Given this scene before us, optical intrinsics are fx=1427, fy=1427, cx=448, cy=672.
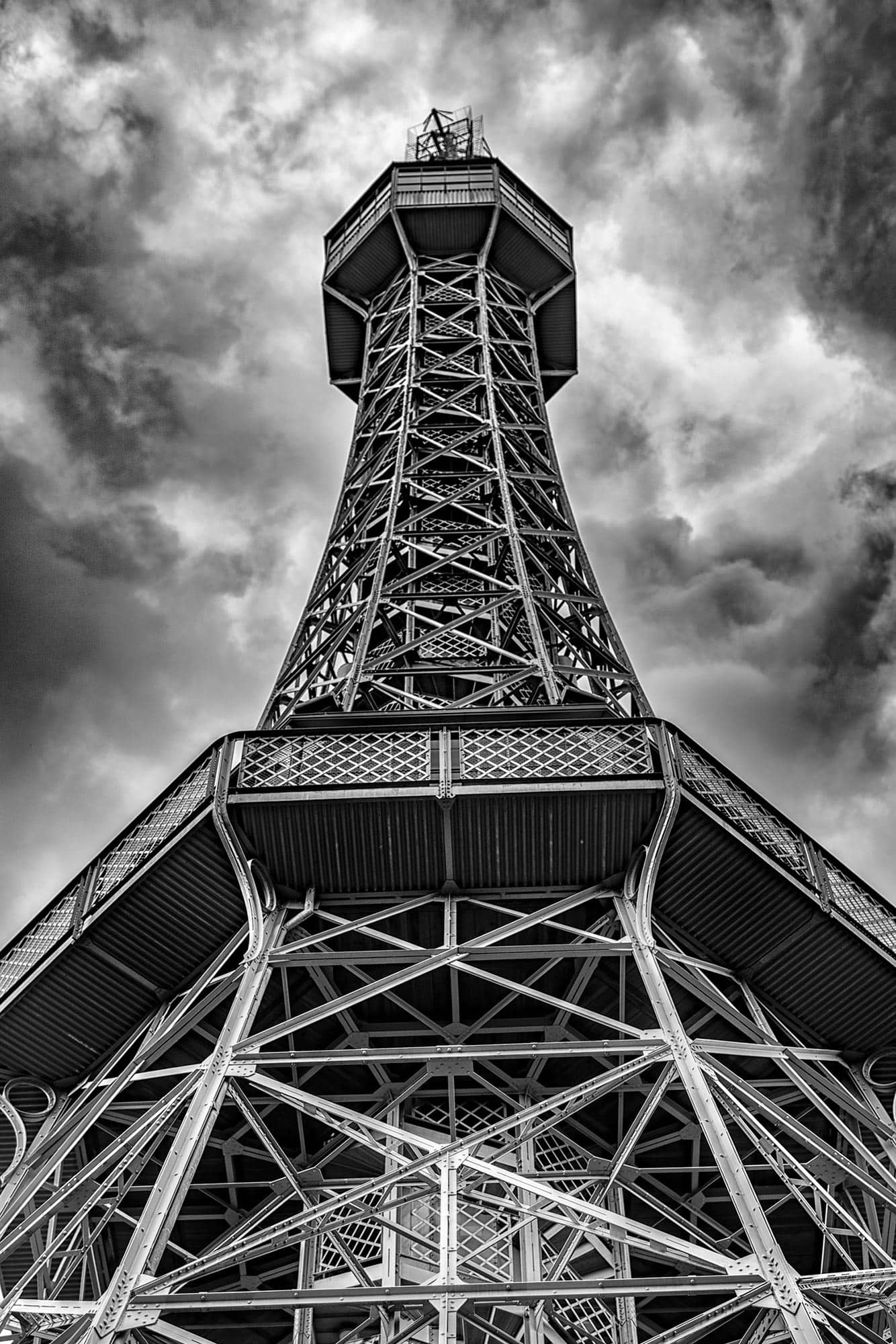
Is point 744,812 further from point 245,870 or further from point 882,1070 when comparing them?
point 245,870

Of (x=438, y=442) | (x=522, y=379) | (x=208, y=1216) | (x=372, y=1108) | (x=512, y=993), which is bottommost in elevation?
(x=208, y=1216)

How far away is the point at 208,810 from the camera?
61.0ft

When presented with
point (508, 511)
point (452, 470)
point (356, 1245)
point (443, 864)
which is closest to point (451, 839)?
point (443, 864)

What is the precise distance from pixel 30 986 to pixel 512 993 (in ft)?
21.2

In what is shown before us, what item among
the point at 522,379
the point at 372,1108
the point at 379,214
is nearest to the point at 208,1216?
the point at 372,1108

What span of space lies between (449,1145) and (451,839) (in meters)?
5.04

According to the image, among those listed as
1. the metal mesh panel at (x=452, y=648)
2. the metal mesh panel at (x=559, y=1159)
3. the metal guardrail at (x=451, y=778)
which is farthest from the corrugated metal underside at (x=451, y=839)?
the metal mesh panel at (x=452, y=648)

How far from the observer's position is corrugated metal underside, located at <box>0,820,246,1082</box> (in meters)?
19.0

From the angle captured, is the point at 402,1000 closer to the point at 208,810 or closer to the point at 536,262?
the point at 208,810

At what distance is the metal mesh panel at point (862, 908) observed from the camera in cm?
1977

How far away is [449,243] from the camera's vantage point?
154 feet

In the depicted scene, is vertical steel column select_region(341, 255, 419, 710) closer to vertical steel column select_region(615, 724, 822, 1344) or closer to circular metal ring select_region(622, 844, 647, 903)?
circular metal ring select_region(622, 844, 647, 903)

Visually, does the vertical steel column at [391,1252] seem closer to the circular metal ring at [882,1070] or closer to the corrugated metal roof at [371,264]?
the circular metal ring at [882,1070]

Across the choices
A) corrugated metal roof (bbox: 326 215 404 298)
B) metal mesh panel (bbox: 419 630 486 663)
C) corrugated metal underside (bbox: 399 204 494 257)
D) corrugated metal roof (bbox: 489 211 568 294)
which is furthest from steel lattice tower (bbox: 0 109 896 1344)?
corrugated metal roof (bbox: 326 215 404 298)
